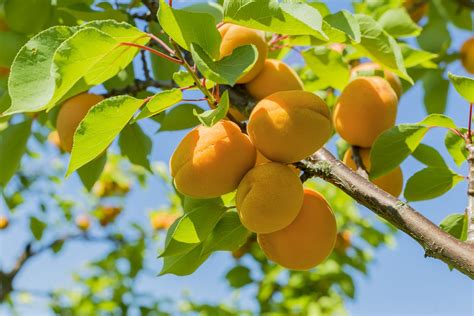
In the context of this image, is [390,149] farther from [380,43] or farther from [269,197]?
[269,197]

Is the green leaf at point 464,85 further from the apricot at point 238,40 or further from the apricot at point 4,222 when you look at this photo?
the apricot at point 4,222

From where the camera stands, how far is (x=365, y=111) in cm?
120

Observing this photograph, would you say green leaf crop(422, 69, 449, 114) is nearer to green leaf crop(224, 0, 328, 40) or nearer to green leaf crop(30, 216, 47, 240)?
green leaf crop(224, 0, 328, 40)

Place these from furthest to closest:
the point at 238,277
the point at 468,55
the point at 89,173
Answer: the point at 238,277 → the point at 468,55 → the point at 89,173

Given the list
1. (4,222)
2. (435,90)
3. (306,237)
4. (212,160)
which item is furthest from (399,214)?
(4,222)

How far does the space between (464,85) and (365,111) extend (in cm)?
23

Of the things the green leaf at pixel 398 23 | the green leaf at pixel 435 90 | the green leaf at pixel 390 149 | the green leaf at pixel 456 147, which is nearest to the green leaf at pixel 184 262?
the green leaf at pixel 390 149

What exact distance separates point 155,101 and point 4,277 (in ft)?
9.48

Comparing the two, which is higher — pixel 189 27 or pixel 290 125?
pixel 189 27

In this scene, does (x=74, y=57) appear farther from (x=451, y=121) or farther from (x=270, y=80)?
(x=451, y=121)

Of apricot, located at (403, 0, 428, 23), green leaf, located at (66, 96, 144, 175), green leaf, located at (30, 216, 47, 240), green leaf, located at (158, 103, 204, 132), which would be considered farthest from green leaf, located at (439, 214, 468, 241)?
green leaf, located at (30, 216, 47, 240)

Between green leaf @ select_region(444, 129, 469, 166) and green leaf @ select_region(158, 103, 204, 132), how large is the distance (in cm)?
56

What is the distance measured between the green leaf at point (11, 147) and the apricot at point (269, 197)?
2.66 feet

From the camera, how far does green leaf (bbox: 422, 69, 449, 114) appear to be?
1.98m
